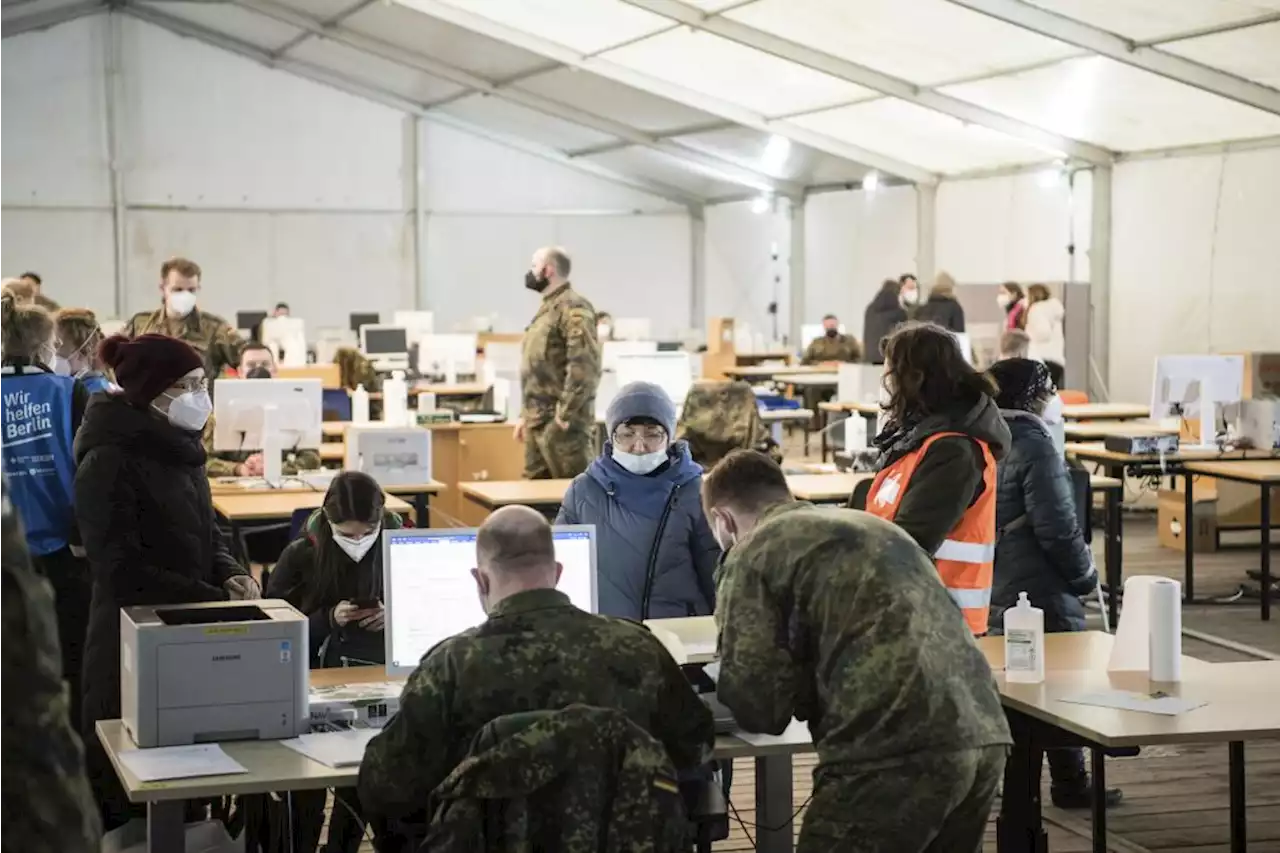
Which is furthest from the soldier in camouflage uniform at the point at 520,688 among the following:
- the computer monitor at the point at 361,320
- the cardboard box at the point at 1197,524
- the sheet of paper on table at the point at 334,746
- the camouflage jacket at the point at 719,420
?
the computer monitor at the point at 361,320

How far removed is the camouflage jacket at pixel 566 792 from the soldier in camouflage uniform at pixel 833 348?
16.7 metres

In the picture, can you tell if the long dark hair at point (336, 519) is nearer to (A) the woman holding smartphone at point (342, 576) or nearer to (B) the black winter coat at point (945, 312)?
(A) the woman holding smartphone at point (342, 576)

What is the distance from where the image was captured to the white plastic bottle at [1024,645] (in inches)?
159

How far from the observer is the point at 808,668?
10.1ft

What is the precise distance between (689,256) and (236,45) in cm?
711

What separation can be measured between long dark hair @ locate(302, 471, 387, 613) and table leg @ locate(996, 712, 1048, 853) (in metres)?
1.99

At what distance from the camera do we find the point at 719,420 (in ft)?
25.6

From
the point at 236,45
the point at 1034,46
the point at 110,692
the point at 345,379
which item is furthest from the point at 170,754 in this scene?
the point at 236,45

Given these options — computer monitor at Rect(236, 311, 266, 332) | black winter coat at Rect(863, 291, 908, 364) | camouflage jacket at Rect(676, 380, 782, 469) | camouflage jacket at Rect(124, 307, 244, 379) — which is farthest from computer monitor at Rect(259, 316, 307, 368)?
camouflage jacket at Rect(676, 380, 782, 469)

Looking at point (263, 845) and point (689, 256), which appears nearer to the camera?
point (263, 845)

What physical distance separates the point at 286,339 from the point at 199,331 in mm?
7766

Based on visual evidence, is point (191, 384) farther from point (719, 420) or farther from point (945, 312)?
point (945, 312)

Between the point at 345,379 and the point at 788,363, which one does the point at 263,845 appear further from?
the point at 788,363

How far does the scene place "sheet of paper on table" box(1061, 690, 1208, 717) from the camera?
12.5 feet
